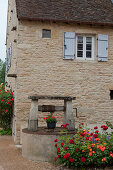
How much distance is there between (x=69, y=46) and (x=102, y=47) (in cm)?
139

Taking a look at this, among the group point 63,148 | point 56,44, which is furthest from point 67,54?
point 63,148

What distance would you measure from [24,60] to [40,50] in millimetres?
762

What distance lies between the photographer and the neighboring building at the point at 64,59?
31.5 feet

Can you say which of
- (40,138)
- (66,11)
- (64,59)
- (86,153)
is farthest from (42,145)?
(66,11)

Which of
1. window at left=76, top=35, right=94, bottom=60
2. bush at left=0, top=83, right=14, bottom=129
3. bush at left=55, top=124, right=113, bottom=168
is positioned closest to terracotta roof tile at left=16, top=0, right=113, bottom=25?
window at left=76, top=35, right=94, bottom=60

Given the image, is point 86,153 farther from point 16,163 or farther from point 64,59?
point 64,59

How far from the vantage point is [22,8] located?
9.83 meters

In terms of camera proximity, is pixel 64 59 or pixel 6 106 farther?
pixel 6 106

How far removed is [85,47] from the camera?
1022 cm

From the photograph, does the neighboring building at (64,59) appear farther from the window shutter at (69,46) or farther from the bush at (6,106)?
the bush at (6,106)

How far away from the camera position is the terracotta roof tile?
9688 millimetres

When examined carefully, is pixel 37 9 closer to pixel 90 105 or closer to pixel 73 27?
pixel 73 27

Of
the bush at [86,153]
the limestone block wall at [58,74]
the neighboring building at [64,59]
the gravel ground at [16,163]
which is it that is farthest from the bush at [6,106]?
the bush at [86,153]

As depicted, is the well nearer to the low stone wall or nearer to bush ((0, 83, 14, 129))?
the low stone wall
